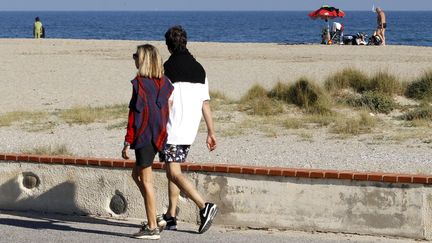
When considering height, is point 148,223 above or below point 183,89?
below

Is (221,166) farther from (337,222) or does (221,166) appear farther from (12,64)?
(12,64)

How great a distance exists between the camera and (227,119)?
15070 millimetres

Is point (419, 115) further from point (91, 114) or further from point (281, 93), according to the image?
point (91, 114)

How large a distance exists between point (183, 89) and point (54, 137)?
637 centimetres

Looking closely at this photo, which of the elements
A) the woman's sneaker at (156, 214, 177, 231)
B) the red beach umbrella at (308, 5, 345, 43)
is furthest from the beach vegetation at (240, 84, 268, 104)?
the red beach umbrella at (308, 5, 345, 43)

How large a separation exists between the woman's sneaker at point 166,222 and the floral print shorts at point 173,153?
20.3 inches

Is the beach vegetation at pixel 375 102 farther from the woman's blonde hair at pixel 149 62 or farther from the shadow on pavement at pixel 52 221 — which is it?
the woman's blonde hair at pixel 149 62

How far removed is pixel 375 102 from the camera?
50.7ft

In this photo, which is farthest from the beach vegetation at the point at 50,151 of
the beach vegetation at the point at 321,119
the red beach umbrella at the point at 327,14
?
the red beach umbrella at the point at 327,14

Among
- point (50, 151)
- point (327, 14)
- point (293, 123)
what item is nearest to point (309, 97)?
point (293, 123)

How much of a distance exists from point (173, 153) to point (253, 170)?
0.82 meters

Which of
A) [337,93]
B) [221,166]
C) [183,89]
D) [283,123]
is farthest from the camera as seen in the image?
[337,93]

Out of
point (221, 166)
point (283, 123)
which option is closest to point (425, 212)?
point (221, 166)

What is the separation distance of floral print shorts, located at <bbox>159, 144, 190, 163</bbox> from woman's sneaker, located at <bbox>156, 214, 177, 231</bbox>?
0.52 metres
